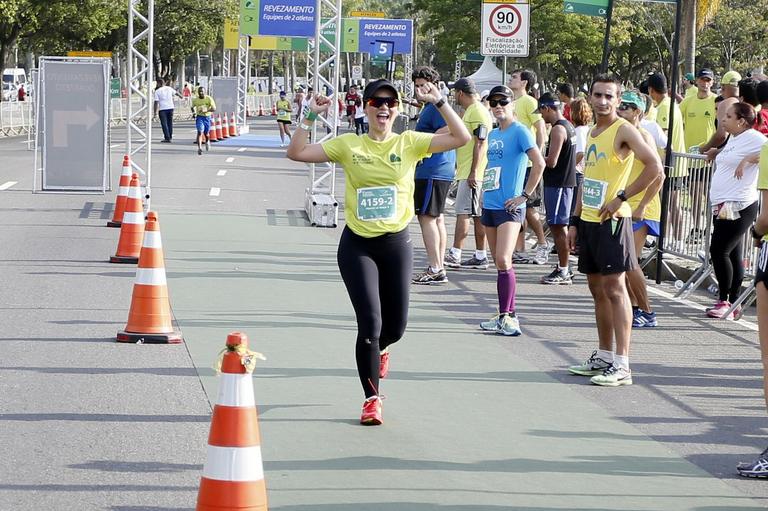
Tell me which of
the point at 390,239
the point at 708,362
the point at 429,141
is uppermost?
the point at 429,141

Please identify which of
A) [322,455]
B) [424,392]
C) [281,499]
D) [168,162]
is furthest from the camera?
[168,162]

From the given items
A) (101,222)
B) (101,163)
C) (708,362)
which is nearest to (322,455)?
(708,362)

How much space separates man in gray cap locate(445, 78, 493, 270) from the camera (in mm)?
12656

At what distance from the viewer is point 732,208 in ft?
36.9

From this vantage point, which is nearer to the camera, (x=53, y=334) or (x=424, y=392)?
(x=424, y=392)

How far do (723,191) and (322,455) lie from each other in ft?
19.6

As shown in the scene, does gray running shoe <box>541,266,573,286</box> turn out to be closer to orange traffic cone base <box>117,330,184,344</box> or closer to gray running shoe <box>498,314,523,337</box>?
gray running shoe <box>498,314,523,337</box>

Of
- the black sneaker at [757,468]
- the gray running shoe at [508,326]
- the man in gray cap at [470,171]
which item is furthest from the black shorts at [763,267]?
the man in gray cap at [470,171]

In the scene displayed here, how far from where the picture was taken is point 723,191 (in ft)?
36.8

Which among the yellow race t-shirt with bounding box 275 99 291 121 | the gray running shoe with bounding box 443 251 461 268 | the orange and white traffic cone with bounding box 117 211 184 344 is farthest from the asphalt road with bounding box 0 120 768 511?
the yellow race t-shirt with bounding box 275 99 291 121

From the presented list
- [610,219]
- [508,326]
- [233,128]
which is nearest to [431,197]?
[508,326]

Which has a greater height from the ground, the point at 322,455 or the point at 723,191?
the point at 723,191

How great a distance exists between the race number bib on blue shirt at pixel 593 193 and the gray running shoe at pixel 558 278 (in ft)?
16.0

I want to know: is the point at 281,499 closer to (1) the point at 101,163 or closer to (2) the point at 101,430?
(2) the point at 101,430
